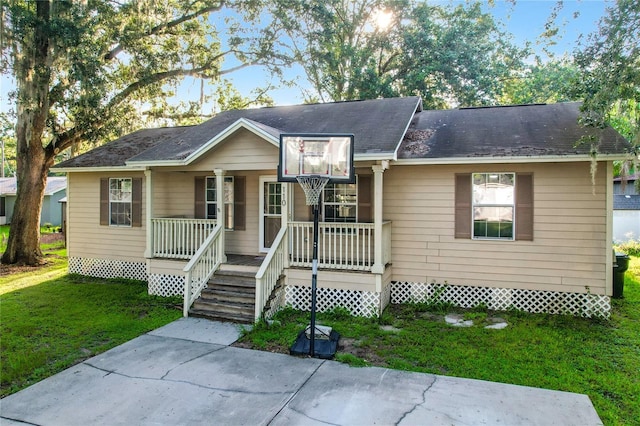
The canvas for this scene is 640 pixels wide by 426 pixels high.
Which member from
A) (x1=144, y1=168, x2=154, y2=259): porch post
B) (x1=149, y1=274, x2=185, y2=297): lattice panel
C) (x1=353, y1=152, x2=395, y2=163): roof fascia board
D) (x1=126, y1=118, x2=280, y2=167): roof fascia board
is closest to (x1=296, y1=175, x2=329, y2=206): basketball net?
(x1=353, y1=152, x2=395, y2=163): roof fascia board

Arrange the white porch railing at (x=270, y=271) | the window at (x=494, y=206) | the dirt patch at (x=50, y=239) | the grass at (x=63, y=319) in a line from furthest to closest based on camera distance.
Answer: the dirt patch at (x=50, y=239), the window at (x=494, y=206), the white porch railing at (x=270, y=271), the grass at (x=63, y=319)

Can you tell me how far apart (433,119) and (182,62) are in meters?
10.8

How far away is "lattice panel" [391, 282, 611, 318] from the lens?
7.42m

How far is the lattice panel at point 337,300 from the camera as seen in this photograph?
7598 millimetres

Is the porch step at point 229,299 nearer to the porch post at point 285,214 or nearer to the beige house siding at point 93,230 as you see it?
the porch post at point 285,214

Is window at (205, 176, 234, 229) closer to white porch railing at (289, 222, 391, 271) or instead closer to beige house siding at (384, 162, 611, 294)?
white porch railing at (289, 222, 391, 271)

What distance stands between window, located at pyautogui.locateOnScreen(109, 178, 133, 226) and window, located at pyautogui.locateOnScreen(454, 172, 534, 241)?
8743 mm

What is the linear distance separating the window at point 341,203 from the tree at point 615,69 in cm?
462

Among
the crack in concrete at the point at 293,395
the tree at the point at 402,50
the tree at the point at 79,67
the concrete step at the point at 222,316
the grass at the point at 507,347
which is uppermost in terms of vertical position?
the tree at the point at 402,50

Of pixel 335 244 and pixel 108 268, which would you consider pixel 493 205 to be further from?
pixel 108 268

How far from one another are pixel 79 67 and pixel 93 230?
4.86 meters

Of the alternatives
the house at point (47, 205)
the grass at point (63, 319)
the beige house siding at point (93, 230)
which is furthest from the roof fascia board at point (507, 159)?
the house at point (47, 205)

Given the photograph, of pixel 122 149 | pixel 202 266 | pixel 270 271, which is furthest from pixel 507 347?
pixel 122 149

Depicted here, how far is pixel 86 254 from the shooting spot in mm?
11461
